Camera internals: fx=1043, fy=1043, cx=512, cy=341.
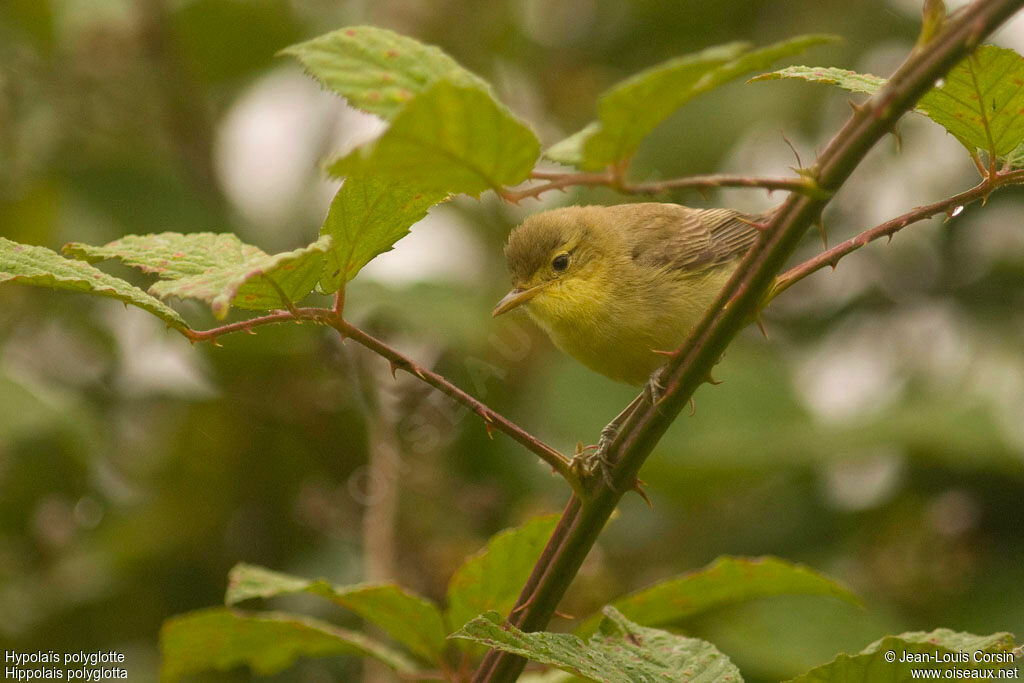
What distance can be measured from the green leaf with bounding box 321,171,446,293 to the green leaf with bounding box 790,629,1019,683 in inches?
37.9

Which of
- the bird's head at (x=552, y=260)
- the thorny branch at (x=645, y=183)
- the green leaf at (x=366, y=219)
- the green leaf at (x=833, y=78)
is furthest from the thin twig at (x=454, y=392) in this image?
the bird's head at (x=552, y=260)

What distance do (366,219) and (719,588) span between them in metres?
1.15

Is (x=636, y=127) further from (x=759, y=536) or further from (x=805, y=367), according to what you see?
(x=805, y=367)

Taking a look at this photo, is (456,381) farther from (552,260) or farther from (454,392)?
(454,392)

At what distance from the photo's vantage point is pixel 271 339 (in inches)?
165

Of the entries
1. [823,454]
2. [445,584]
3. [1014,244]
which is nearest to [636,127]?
[445,584]

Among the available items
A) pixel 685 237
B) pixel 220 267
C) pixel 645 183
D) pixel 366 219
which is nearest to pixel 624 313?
pixel 685 237

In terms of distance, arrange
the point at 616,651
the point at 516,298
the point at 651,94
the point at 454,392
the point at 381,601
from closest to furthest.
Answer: the point at 651,94
the point at 454,392
the point at 616,651
the point at 381,601
the point at 516,298

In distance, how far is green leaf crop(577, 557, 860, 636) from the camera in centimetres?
216

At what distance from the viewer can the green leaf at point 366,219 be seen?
1.67 m

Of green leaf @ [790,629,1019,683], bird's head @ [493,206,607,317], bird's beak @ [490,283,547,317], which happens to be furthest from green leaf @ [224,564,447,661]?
bird's head @ [493,206,607,317]

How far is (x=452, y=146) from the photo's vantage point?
128 centimetres

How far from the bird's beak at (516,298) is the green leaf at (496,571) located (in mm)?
1378

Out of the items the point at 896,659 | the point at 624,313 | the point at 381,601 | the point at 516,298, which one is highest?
the point at 516,298
